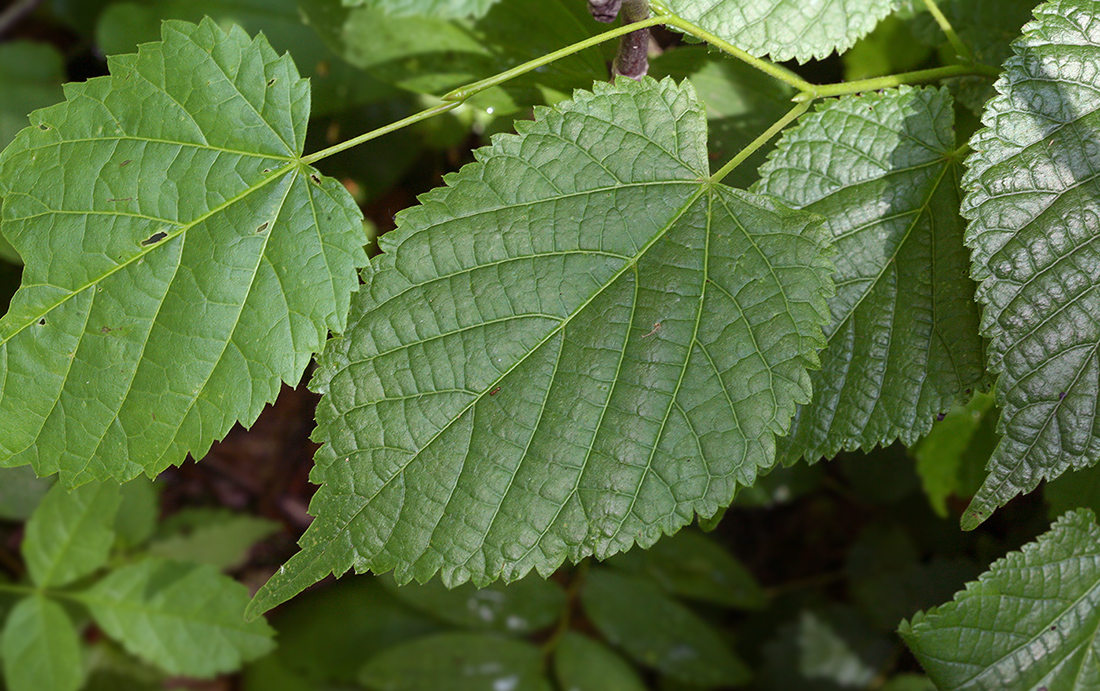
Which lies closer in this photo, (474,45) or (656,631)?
(474,45)

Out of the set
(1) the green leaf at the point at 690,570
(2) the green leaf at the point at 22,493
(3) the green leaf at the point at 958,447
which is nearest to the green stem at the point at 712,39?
(3) the green leaf at the point at 958,447

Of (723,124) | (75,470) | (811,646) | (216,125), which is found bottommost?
(811,646)

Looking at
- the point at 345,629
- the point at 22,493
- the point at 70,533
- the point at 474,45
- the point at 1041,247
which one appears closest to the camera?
the point at 1041,247

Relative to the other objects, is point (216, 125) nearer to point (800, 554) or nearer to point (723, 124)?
point (723, 124)

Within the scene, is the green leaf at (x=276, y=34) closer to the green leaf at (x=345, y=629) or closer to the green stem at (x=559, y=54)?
the green stem at (x=559, y=54)

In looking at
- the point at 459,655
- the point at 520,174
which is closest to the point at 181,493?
the point at 459,655

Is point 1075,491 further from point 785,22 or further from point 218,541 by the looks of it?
point 218,541

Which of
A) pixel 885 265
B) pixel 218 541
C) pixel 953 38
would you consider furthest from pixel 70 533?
pixel 953 38

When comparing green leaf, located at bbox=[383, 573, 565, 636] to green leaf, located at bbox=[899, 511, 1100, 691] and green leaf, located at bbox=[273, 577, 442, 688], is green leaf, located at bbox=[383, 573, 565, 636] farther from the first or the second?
green leaf, located at bbox=[899, 511, 1100, 691]
